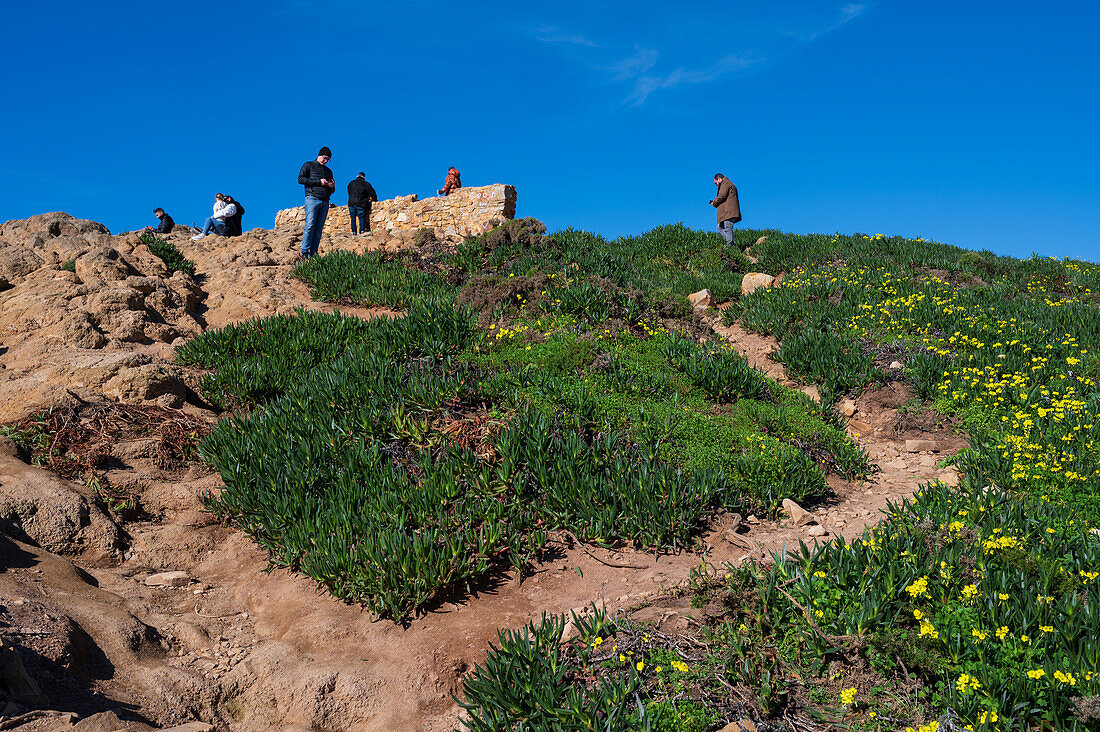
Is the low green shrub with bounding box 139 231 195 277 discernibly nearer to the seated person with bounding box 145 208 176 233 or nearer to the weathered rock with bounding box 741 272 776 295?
the seated person with bounding box 145 208 176 233

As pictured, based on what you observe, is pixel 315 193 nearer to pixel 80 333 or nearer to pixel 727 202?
pixel 80 333

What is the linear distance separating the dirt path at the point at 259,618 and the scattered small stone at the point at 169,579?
16 millimetres

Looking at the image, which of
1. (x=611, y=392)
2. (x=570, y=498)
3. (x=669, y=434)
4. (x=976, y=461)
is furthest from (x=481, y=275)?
(x=976, y=461)

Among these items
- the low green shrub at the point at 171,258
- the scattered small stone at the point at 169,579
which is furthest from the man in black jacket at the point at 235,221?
the scattered small stone at the point at 169,579

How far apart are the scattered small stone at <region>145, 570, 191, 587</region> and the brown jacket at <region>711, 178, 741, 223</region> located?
1387 cm

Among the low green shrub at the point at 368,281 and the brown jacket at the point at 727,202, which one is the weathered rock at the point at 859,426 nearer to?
the low green shrub at the point at 368,281

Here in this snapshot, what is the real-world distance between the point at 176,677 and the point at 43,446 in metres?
3.19

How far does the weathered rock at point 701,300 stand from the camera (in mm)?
11180

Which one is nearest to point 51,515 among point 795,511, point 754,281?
point 795,511

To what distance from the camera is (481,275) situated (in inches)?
422

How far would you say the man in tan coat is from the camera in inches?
615

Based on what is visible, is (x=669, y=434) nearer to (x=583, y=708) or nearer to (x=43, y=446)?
(x=583, y=708)

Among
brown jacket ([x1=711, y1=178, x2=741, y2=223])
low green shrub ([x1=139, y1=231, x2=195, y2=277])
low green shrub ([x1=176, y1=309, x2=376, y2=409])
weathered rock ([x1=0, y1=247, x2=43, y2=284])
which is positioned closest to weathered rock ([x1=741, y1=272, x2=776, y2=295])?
brown jacket ([x1=711, y1=178, x2=741, y2=223])

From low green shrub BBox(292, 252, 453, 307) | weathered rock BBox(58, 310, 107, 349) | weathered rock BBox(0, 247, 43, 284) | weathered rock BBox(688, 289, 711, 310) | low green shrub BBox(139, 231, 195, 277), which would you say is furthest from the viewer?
weathered rock BBox(688, 289, 711, 310)
